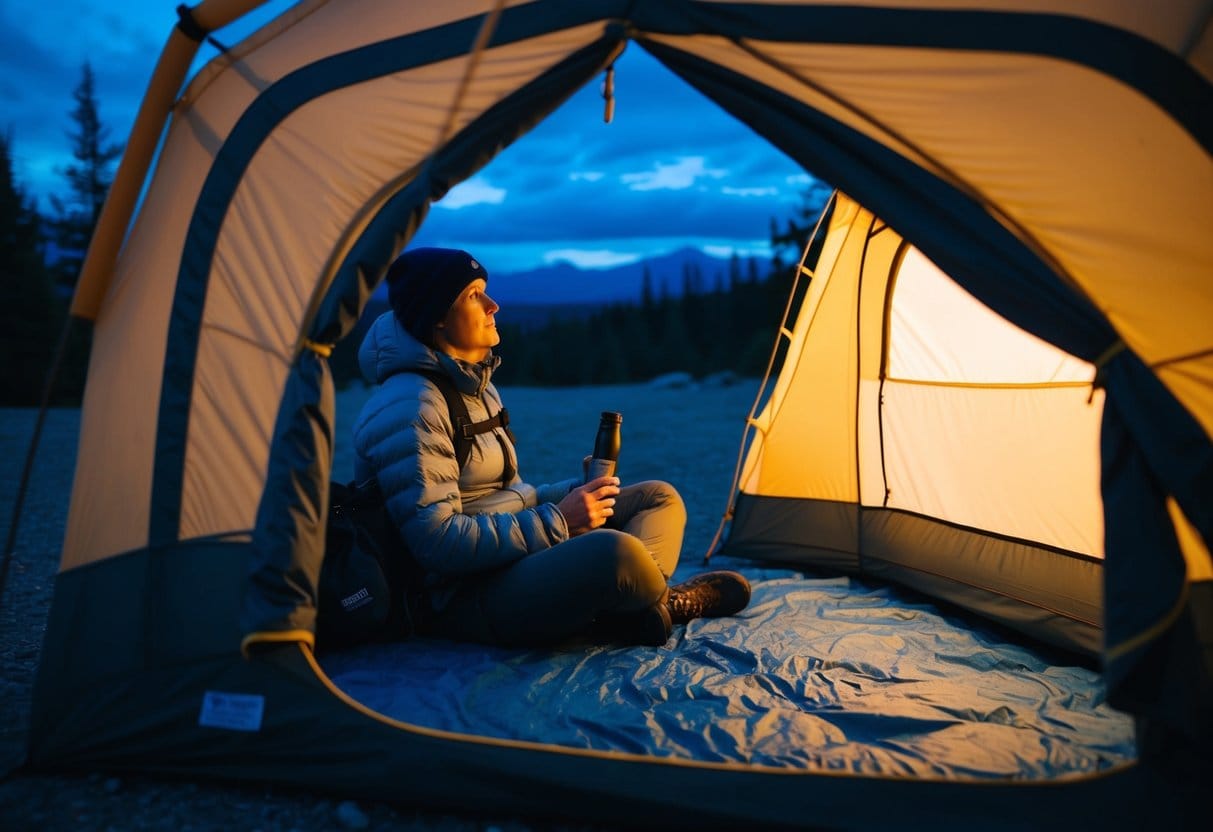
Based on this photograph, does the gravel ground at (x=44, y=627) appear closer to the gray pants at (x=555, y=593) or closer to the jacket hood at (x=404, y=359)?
the gray pants at (x=555, y=593)

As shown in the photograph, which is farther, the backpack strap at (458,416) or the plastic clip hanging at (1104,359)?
the backpack strap at (458,416)

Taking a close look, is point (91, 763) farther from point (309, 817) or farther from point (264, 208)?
point (264, 208)

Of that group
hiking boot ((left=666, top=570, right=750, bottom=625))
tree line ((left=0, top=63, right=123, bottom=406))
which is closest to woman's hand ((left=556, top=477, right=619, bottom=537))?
hiking boot ((left=666, top=570, right=750, bottom=625))

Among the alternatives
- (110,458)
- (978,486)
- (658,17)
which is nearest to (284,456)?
(110,458)

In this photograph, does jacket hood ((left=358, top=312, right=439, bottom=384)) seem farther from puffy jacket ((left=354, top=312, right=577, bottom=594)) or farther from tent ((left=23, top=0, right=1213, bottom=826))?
tent ((left=23, top=0, right=1213, bottom=826))

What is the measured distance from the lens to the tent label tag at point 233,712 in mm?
2506

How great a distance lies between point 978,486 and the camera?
4.04 m

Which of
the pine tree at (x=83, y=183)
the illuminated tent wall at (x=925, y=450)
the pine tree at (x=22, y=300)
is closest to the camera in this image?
the illuminated tent wall at (x=925, y=450)

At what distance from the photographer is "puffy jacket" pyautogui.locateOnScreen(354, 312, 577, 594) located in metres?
3.00

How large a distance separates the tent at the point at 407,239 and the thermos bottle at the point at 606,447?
1.15 metres

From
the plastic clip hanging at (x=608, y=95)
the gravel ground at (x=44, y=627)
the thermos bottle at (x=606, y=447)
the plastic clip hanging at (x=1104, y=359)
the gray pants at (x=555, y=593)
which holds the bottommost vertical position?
the gravel ground at (x=44, y=627)

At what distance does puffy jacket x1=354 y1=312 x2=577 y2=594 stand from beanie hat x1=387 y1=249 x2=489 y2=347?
0.22ft

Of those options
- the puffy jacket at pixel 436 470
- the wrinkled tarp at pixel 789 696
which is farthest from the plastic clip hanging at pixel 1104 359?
the puffy jacket at pixel 436 470

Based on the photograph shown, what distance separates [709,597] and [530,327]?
34.3 m
